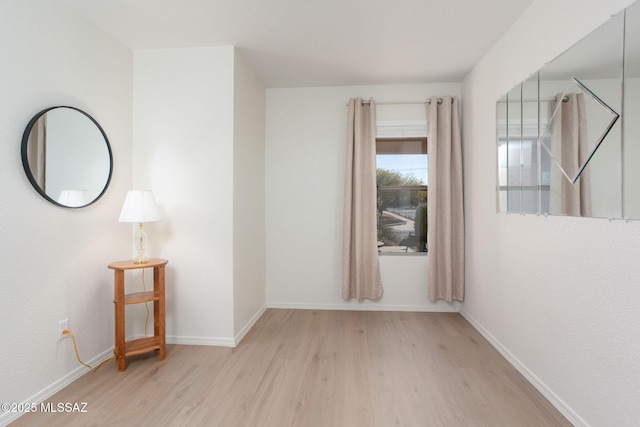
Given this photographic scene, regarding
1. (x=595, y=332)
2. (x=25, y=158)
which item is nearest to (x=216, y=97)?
(x=25, y=158)

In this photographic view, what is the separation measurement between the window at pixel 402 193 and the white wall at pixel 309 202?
0.21 m

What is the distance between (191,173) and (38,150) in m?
0.97

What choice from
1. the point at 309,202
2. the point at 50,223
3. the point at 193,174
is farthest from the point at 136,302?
the point at 309,202

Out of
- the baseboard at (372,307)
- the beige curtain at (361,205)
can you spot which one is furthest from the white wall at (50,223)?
the beige curtain at (361,205)

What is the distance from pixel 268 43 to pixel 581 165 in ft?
7.67

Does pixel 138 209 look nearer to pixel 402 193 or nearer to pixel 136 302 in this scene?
pixel 136 302

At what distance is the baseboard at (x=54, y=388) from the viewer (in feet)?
5.47

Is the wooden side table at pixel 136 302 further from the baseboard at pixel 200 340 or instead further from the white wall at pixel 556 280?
the white wall at pixel 556 280

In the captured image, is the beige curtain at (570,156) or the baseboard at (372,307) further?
the baseboard at (372,307)

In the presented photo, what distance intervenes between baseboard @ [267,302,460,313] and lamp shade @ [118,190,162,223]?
5.97 ft

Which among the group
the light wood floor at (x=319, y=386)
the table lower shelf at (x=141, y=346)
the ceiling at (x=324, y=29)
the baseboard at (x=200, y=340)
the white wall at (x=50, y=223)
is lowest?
the light wood floor at (x=319, y=386)

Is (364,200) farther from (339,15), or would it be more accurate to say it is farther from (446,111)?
(339,15)

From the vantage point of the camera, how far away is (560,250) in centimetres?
179

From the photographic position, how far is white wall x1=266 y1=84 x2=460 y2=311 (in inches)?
139
